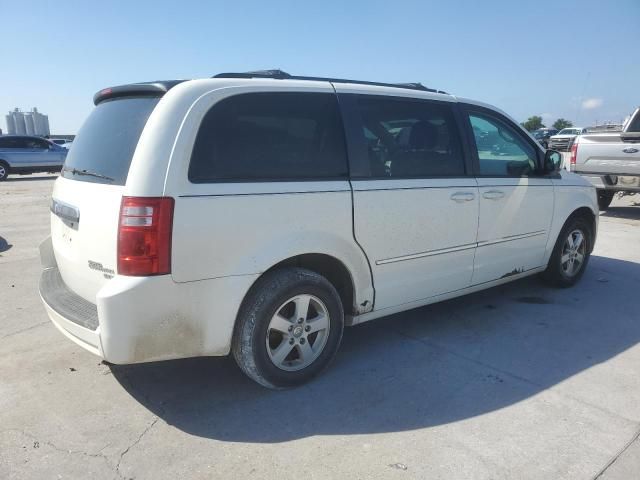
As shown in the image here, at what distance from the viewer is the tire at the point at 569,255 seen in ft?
17.1

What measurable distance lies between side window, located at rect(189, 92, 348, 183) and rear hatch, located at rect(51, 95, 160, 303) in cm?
39

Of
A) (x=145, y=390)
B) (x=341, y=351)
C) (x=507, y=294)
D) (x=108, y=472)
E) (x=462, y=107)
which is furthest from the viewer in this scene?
(x=507, y=294)

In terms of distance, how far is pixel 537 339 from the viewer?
4121mm

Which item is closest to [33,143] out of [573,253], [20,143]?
[20,143]

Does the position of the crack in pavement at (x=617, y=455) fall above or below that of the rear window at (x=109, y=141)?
below

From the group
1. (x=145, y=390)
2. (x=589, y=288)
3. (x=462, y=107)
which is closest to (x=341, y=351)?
(x=145, y=390)

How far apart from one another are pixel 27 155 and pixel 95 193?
19.6 meters

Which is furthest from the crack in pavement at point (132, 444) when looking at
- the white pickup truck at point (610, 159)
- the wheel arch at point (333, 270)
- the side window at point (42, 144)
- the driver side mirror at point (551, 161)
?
the side window at point (42, 144)

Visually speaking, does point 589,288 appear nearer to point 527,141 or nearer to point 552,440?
point 527,141

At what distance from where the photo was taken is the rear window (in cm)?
289

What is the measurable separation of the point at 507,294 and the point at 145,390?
3626 mm

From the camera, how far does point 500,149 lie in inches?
180

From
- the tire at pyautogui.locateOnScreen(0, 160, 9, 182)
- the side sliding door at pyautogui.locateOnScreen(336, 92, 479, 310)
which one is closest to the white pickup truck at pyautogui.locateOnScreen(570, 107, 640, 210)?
the side sliding door at pyautogui.locateOnScreen(336, 92, 479, 310)

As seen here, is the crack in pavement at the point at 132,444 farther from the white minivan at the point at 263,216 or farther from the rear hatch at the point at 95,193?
the rear hatch at the point at 95,193
